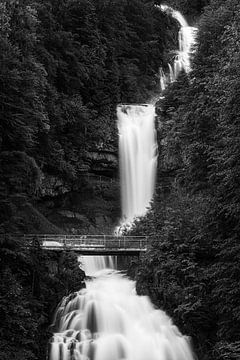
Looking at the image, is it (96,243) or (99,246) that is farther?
(96,243)

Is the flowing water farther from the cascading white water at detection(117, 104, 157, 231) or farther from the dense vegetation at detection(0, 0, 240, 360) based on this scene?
the cascading white water at detection(117, 104, 157, 231)

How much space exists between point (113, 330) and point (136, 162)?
1532 centimetres

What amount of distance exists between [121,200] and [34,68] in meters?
11.7

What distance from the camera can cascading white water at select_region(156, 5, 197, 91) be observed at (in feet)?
128

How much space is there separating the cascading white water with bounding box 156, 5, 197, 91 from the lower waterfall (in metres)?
22.6

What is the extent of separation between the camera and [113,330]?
1596 centimetres

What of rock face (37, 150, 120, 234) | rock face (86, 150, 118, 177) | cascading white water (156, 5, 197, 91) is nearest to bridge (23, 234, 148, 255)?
rock face (37, 150, 120, 234)

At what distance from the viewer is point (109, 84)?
107 ft

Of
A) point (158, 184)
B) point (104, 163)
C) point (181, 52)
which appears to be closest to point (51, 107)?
point (104, 163)

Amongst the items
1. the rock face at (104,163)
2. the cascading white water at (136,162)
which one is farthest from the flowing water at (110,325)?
the rock face at (104,163)

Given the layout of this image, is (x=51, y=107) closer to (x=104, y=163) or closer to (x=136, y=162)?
(x=104, y=163)

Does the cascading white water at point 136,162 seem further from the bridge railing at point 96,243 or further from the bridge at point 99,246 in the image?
the bridge at point 99,246

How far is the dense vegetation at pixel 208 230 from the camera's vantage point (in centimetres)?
1320

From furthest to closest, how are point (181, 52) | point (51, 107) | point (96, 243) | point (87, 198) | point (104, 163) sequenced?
point (181, 52) < point (104, 163) < point (87, 198) < point (51, 107) < point (96, 243)
